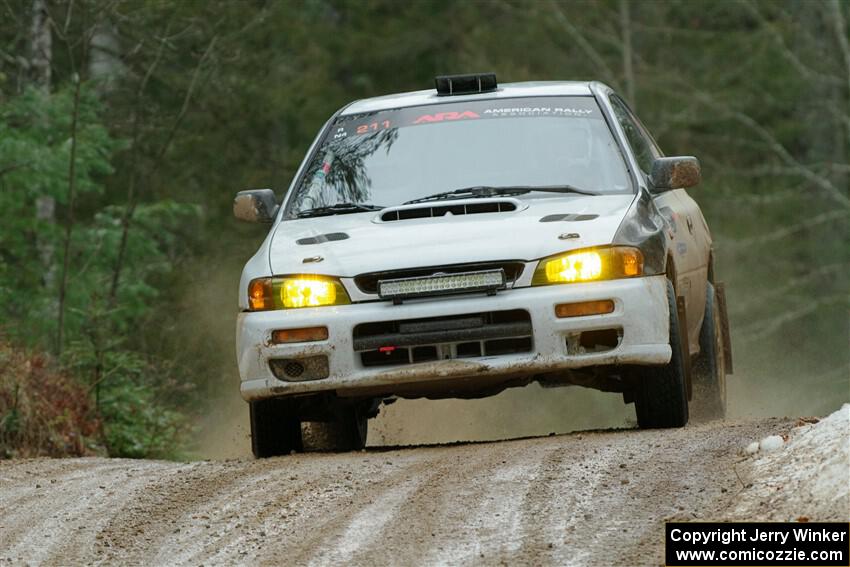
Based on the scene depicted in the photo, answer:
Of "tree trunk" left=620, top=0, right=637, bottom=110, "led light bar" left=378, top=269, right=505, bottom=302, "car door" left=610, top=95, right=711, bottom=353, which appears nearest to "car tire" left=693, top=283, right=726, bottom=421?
"car door" left=610, top=95, right=711, bottom=353

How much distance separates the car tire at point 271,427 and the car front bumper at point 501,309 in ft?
1.52

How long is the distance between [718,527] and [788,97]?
29.2 meters

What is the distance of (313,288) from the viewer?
8055 mm

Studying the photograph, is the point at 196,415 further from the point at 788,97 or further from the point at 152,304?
the point at 788,97

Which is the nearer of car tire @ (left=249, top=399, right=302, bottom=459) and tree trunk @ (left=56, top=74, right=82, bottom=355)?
car tire @ (left=249, top=399, right=302, bottom=459)

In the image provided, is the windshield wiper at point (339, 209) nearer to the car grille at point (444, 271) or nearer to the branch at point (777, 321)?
the car grille at point (444, 271)

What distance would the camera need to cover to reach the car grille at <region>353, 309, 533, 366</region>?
7.88 metres

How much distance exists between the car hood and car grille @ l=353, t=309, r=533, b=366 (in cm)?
27

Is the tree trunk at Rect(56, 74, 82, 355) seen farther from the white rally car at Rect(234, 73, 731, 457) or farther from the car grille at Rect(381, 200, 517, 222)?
the car grille at Rect(381, 200, 517, 222)

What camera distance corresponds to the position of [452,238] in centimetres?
805

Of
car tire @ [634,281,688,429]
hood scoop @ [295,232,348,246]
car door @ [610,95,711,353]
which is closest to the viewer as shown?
car tire @ [634,281,688,429]

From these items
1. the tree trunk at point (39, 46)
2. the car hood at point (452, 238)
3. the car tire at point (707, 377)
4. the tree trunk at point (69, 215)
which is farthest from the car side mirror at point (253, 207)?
the tree trunk at point (39, 46)

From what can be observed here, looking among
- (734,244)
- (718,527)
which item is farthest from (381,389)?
(734,244)

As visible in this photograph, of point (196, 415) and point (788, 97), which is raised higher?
point (788, 97)
